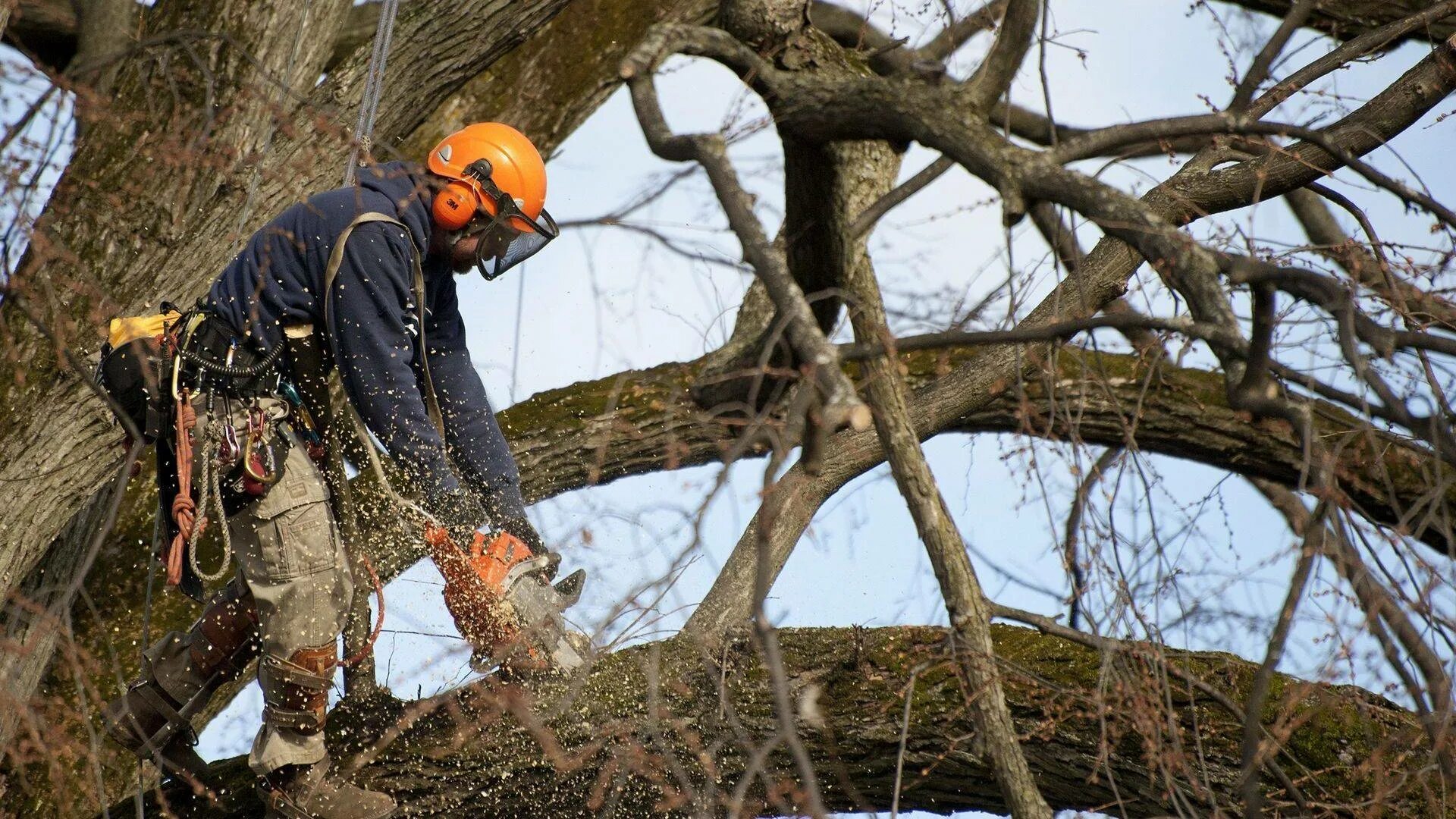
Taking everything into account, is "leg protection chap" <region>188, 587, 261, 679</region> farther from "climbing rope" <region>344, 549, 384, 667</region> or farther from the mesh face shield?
the mesh face shield

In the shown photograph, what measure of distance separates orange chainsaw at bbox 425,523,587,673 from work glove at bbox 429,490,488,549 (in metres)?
0.07

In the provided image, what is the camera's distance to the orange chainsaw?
3480mm

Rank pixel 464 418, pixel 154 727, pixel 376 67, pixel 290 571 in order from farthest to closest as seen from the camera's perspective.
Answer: pixel 376 67 → pixel 464 418 → pixel 154 727 → pixel 290 571

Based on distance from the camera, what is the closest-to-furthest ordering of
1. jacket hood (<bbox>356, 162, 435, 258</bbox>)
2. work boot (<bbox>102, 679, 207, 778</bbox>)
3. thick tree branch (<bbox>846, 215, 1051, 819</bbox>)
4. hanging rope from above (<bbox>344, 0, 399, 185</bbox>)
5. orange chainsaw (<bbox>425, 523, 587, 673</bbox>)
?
1. thick tree branch (<bbox>846, 215, 1051, 819</bbox>)
2. orange chainsaw (<bbox>425, 523, 587, 673</bbox>)
3. jacket hood (<bbox>356, 162, 435, 258</bbox>)
4. work boot (<bbox>102, 679, 207, 778</bbox>)
5. hanging rope from above (<bbox>344, 0, 399, 185</bbox>)

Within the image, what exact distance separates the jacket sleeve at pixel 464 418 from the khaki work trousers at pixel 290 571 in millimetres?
532

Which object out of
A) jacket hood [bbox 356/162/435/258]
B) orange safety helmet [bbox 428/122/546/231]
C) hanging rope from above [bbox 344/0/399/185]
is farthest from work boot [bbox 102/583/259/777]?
hanging rope from above [bbox 344/0/399/185]

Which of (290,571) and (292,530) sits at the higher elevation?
(292,530)

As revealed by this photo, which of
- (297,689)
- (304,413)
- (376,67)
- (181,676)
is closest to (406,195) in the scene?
(304,413)

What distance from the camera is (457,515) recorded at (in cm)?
368

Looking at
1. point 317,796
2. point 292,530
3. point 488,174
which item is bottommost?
point 317,796

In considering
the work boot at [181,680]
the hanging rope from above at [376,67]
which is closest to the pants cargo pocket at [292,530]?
the work boot at [181,680]

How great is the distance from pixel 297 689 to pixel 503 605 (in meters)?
0.59

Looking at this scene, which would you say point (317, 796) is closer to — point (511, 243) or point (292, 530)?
point (292, 530)

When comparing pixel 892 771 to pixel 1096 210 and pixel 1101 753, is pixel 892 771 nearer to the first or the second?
pixel 1101 753
